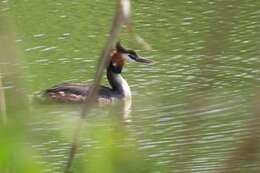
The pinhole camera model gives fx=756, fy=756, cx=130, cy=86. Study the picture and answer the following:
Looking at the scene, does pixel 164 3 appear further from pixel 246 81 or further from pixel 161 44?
pixel 246 81

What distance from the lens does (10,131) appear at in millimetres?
1905

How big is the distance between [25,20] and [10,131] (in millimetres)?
11977

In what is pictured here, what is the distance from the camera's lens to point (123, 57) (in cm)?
1085

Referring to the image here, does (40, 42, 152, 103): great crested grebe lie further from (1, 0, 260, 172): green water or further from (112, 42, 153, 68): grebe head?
(1, 0, 260, 172): green water

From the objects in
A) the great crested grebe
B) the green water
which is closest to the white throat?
the great crested grebe

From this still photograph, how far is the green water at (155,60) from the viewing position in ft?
24.1

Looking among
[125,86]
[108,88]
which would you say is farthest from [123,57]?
[125,86]

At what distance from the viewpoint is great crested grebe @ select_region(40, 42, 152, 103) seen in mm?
9789

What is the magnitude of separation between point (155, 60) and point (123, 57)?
21.6 inches

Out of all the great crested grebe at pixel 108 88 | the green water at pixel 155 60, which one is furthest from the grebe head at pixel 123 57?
the green water at pixel 155 60

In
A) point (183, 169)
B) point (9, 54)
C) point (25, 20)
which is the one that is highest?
point (9, 54)

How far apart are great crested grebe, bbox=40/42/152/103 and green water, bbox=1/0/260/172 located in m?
0.18

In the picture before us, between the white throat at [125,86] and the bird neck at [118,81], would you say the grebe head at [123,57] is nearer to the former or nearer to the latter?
the bird neck at [118,81]

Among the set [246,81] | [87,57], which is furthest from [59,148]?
[87,57]
